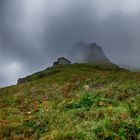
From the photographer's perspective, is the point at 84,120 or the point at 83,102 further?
the point at 83,102

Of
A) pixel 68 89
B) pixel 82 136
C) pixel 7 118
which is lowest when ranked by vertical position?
pixel 82 136

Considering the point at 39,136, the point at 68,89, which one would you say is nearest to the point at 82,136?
the point at 39,136

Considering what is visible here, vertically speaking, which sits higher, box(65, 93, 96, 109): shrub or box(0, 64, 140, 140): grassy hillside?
box(65, 93, 96, 109): shrub

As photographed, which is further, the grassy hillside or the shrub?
the shrub

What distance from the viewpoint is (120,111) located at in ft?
54.7

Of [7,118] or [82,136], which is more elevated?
[7,118]

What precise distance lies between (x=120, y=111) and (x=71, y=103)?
461cm

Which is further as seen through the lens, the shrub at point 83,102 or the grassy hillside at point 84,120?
the shrub at point 83,102

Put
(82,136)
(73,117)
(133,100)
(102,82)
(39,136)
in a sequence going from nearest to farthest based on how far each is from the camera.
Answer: (82,136) < (39,136) < (73,117) < (133,100) < (102,82)

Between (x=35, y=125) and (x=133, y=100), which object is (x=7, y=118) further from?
(x=133, y=100)

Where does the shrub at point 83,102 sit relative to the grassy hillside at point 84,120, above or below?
above

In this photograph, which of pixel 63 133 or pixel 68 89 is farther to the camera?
pixel 68 89

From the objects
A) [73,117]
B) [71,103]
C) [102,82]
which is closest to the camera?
[73,117]

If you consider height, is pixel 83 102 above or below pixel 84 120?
above
